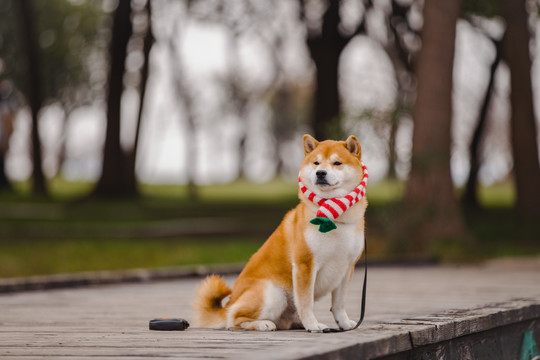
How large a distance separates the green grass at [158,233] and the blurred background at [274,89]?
0.06 meters

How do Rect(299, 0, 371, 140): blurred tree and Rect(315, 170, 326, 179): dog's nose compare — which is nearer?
Rect(315, 170, 326, 179): dog's nose

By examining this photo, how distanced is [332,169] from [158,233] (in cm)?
1433

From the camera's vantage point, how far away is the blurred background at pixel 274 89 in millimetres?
13578

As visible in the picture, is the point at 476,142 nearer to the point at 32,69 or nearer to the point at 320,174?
the point at 32,69

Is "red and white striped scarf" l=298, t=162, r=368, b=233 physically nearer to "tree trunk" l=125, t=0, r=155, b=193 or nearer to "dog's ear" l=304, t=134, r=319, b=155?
"dog's ear" l=304, t=134, r=319, b=155

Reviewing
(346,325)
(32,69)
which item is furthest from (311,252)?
(32,69)

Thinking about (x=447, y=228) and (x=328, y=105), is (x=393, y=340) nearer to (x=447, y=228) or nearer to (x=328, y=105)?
(x=447, y=228)

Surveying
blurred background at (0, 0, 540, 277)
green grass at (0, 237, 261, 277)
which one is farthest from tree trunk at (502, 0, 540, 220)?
green grass at (0, 237, 261, 277)

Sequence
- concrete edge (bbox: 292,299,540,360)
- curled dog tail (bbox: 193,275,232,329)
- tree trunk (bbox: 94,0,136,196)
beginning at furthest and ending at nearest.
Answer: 1. tree trunk (bbox: 94,0,136,196)
2. curled dog tail (bbox: 193,275,232,329)
3. concrete edge (bbox: 292,299,540,360)

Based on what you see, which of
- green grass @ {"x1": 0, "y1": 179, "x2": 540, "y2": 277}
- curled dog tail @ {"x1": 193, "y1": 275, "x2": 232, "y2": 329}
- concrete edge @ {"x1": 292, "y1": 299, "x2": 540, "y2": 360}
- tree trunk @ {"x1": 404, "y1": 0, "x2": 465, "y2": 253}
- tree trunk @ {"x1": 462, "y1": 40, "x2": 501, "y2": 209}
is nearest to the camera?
concrete edge @ {"x1": 292, "y1": 299, "x2": 540, "y2": 360}

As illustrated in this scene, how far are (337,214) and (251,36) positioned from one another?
2352 centimetres

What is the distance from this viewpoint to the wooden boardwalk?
424 cm

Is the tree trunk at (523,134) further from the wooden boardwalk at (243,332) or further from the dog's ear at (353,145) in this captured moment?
the dog's ear at (353,145)

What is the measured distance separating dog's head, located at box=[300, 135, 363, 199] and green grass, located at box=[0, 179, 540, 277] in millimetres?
7782
